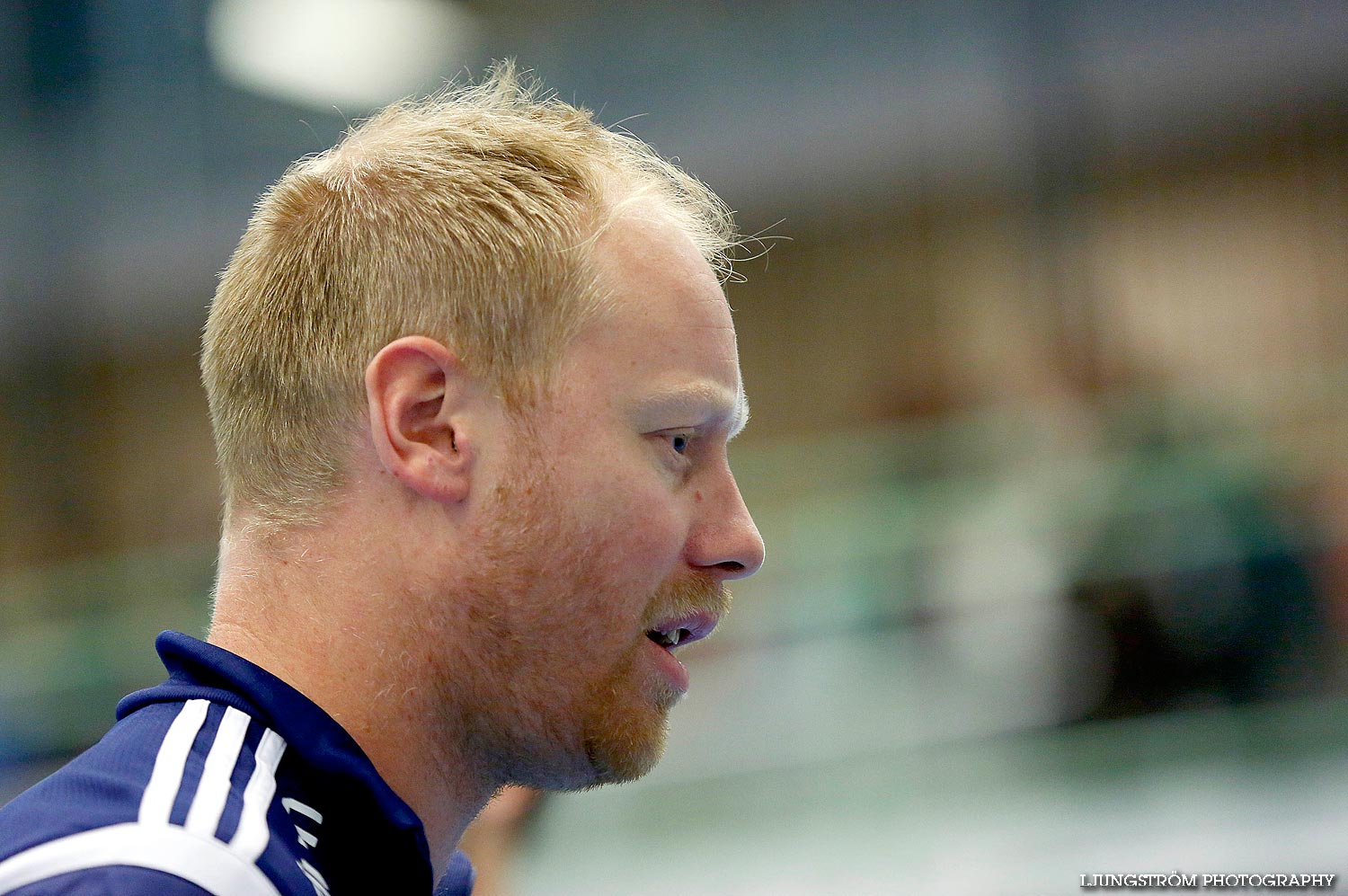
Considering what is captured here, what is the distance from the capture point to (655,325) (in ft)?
4.69

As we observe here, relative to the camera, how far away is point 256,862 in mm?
1009

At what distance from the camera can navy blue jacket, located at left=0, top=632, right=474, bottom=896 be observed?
960 millimetres

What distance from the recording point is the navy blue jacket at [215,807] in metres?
0.96

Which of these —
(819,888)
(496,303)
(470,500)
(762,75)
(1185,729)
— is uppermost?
(762,75)

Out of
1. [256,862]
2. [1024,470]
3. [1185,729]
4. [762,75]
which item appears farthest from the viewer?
[762,75]

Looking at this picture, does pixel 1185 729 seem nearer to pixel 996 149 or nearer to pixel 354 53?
pixel 996 149

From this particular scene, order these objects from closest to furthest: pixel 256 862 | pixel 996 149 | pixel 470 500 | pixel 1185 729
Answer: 1. pixel 256 862
2. pixel 470 500
3. pixel 1185 729
4. pixel 996 149

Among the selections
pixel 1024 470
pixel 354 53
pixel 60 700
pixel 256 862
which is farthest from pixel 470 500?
pixel 354 53

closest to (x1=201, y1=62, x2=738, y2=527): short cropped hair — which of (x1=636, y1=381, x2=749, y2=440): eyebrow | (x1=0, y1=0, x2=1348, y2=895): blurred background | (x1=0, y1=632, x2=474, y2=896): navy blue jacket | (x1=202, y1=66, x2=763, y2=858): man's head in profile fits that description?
(x1=202, y1=66, x2=763, y2=858): man's head in profile

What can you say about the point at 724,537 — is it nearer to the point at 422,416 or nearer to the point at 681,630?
the point at 681,630

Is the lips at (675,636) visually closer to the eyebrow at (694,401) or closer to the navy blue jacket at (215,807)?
the eyebrow at (694,401)

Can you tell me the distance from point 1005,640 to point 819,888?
3.69 ft

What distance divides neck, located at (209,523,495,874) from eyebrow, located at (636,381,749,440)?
1.14 ft

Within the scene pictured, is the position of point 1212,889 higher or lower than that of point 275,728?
lower
